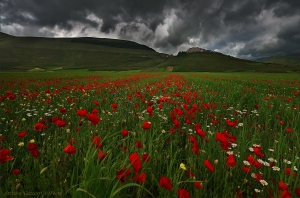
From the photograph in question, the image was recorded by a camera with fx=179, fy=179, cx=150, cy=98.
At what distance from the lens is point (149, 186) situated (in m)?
1.84

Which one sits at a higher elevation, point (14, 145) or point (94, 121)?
point (94, 121)

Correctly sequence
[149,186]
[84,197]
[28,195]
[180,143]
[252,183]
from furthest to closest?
[180,143] → [252,183] → [149,186] → [28,195] → [84,197]

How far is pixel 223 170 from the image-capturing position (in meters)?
2.08

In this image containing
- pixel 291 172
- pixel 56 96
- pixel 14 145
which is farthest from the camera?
pixel 56 96

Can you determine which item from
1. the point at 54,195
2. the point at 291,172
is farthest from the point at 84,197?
the point at 291,172

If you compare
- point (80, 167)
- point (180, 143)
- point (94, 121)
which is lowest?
point (180, 143)

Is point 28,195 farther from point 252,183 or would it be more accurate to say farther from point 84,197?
point 252,183

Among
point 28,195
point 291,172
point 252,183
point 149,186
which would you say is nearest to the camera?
point 28,195

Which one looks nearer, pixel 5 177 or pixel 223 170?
pixel 5 177

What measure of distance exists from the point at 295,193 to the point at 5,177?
2991 mm

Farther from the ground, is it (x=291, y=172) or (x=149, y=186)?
(x=291, y=172)

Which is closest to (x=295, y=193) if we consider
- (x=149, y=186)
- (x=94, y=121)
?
(x=149, y=186)

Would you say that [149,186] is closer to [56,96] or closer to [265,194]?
[265,194]

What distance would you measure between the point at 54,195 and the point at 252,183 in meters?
2.03
